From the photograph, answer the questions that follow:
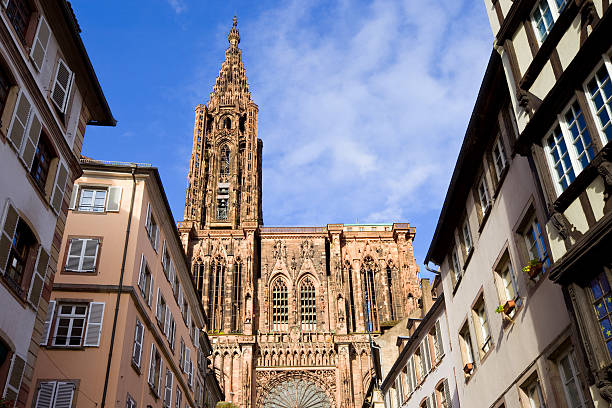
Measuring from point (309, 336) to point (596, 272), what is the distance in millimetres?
49476

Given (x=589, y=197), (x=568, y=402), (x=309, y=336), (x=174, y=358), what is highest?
(x=309, y=336)

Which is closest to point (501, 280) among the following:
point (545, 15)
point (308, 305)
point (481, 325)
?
point (481, 325)

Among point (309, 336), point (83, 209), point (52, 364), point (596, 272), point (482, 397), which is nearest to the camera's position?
point (596, 272)

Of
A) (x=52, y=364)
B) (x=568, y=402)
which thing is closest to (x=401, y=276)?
(x=52, y=364)

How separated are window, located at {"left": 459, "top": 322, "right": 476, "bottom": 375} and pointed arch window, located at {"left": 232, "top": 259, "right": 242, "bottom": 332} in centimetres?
4109

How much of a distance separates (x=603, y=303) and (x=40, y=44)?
36.1 feet

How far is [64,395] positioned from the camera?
16.1 meters

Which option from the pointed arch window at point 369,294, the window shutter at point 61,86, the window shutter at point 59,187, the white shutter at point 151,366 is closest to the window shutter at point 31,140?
the window shutter at point 61,86

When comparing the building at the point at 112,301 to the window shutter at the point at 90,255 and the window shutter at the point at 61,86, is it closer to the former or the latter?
the window shutter at the point at 90,255

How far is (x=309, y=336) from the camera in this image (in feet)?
188

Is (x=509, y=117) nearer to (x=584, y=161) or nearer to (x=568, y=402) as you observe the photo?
(x=584, y=161)

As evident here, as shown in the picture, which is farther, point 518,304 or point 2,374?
point 518,304

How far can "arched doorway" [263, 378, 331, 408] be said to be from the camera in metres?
54.6

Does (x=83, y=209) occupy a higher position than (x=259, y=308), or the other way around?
(x=259, y=308)
